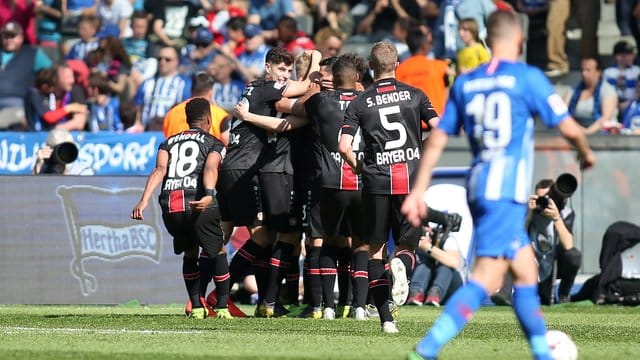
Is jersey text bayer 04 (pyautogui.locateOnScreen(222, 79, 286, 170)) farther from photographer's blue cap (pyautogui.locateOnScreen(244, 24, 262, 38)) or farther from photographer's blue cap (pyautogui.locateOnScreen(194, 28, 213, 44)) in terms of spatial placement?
photographer's blue cap (pyautogui.locateOnScreen(194, 28, 213, 44))

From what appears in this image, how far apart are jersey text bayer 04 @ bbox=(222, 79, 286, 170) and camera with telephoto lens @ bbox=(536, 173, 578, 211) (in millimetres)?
4513

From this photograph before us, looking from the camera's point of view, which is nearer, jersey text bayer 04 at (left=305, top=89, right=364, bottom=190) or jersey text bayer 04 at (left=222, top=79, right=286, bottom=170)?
jersey text bayer 04 at (left=305, top=89, right=364, bottom=190)

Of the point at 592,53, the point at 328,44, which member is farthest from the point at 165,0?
the point at 592,53

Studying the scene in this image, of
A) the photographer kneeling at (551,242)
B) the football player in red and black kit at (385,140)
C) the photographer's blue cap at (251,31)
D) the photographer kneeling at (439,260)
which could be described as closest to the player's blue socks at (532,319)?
the football player in red and black kit at (385,140)

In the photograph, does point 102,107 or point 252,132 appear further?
point 102,107

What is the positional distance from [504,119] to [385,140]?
3651 mm

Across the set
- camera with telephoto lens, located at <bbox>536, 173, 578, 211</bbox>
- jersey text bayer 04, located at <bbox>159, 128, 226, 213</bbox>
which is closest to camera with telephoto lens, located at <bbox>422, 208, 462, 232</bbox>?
camera with telephoto lens, located at <bbox>536, 173, 578, 211</bbox>

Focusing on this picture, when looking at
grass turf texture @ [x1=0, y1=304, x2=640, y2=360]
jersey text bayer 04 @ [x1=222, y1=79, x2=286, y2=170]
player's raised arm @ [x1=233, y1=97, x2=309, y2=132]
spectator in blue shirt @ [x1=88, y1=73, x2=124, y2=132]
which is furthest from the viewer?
spectator in blue shirt @ [x1=88, y1=73, x2=124, y2=132]

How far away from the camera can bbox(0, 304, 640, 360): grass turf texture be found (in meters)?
8.84

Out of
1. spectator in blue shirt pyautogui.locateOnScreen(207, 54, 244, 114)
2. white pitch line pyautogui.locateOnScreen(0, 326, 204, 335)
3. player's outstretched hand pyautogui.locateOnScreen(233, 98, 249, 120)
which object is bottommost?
white pitch line pyautogui.locateOnScreen(0, 326, 204, 335)

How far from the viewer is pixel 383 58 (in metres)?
11.2

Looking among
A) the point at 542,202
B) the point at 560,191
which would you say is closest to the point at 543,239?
the point at 542,202

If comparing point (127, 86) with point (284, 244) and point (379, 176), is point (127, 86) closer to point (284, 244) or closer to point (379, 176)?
point (284, 244)

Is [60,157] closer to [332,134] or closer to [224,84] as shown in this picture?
[224,84]
